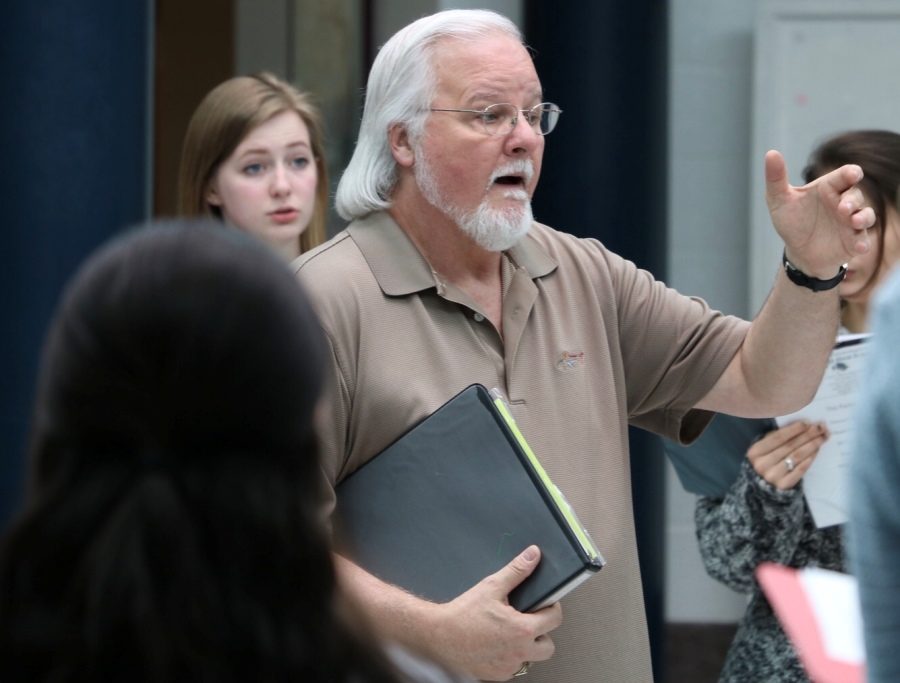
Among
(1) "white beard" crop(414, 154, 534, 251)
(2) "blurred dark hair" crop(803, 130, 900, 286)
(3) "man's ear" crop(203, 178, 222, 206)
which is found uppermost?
(2) "blurred dark hair" crop(803, 130, 900, 286)

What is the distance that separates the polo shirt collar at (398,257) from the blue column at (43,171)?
155cm

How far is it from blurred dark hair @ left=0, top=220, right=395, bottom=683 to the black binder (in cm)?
100

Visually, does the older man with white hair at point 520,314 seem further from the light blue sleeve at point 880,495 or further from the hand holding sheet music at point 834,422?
the light blue sleeve at point 880,495

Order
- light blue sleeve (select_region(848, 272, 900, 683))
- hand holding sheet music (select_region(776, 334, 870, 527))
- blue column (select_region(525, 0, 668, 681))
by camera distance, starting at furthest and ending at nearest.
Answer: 1. blue column (select_region(525, 0, 668, 681))
2. hand holding sheet music (select_region(776, 334, 870, 527))
3. light blue sleeve (select_region(848, 272, 900, 683))

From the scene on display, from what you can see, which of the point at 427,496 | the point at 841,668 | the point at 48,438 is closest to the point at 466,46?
the point at 427,496

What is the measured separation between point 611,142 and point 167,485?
350 cm

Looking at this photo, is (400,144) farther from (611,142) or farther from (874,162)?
(611,142)

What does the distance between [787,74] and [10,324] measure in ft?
8.03

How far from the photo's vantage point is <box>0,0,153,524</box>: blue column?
149 inches

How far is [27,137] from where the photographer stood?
12.4ft

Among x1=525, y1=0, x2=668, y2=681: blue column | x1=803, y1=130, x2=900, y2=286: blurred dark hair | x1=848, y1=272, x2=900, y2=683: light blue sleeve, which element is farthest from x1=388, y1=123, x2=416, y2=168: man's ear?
x1=525, y1=0, x2=668, y2=681: blue column

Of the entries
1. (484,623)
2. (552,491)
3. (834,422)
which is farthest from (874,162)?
(484,623)

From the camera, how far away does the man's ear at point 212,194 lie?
3.33m

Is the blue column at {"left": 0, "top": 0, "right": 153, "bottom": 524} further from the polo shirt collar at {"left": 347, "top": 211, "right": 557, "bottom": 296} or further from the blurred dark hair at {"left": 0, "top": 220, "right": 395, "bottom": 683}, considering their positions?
the blurred dark hair at {"left": 0, "top": 220, "right": 395, "bottom": 683}
